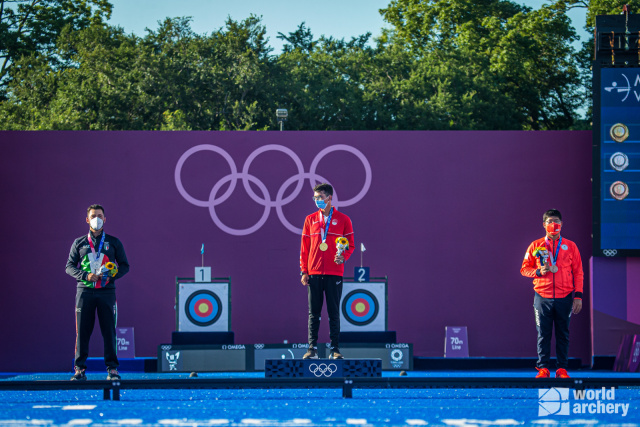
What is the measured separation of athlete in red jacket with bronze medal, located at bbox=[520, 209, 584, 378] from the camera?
655 cm

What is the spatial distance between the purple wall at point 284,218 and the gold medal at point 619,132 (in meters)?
0.87

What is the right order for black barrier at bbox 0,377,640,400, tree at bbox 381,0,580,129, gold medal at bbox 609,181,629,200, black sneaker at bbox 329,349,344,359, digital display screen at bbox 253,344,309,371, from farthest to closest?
tree at bbox 381,0,580,129, digital display screen at bbox 253,344,309,371, gold medal at bbox 609,181,629,200, black sneaker at bbox 329,349,344,359, black barrier at bbox 0,377,640,400

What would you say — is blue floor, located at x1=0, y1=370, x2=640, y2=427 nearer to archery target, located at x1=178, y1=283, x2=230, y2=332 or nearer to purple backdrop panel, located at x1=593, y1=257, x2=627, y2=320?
archery target, located at x1=178, y1=283, x2=230, y2=332

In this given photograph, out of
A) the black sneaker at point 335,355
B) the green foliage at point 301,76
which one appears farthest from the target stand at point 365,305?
the green foliage at point 301,76

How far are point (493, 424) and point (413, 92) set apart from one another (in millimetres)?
17993

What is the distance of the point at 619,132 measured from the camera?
7.92 meters

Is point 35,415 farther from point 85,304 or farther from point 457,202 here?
point 457,202

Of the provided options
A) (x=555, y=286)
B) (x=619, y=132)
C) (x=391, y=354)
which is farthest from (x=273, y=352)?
(x=619, y=132)

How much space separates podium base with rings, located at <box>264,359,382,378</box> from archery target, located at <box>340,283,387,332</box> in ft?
8.15

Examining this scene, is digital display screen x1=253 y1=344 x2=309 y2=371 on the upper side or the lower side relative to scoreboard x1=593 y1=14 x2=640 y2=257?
lower

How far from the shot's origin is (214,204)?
8836 millimetres

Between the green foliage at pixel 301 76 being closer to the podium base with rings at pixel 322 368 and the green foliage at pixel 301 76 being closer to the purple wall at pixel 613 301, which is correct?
the purple wall at pixel 613 301

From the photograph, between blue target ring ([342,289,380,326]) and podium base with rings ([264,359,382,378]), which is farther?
blue target ring ([342,289,380,326])

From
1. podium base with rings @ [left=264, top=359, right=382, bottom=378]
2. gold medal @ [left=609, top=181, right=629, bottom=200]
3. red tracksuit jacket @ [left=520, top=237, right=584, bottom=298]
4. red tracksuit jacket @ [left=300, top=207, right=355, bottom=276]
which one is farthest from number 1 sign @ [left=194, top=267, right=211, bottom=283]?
gold medal @ [left=609, top=181, right=629, bottom=200]
